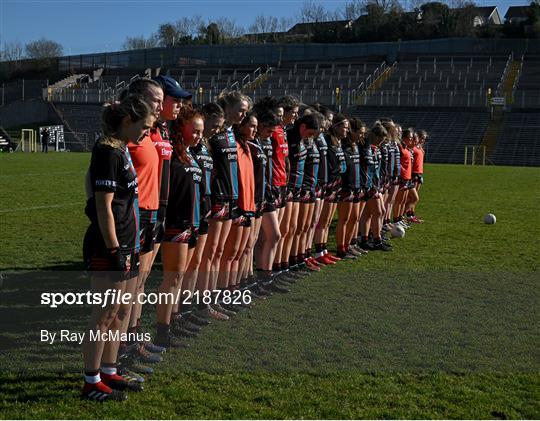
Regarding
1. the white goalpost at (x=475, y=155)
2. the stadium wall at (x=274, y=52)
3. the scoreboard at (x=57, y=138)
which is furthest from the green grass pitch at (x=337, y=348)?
the stadium wall at (x=274, y=52)

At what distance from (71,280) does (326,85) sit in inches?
1888

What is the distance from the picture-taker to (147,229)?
506cm

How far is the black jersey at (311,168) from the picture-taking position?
8383mm

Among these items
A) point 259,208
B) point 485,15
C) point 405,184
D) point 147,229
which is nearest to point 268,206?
point 259,208

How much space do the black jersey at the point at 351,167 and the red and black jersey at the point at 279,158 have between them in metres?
2.03

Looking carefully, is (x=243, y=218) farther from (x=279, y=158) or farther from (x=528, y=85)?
(x=528, y=85)

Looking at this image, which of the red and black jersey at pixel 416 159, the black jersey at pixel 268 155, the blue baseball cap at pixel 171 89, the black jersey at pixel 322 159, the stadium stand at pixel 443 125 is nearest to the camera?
the blue baseball cap at pixel 171 89

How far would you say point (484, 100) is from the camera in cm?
4709

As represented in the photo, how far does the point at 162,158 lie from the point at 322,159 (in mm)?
3768

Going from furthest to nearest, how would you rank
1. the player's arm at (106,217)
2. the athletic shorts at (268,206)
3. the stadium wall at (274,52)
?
the stadium wall at (274,52) < the athletic shorts at (268,206) < the player's arm at (106,217)
